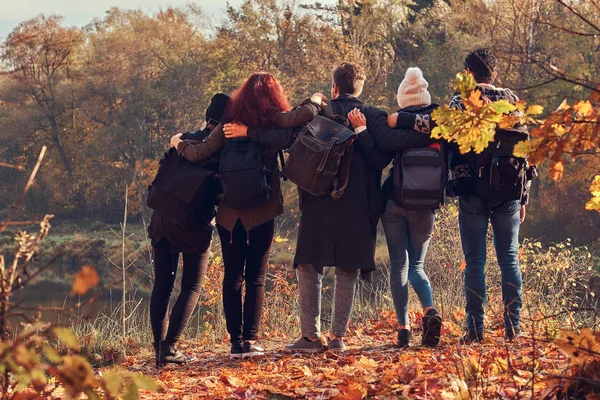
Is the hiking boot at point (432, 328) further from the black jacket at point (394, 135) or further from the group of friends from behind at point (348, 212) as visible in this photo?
the black jacket at point (394, 135)

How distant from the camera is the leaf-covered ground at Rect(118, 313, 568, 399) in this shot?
3430 mm

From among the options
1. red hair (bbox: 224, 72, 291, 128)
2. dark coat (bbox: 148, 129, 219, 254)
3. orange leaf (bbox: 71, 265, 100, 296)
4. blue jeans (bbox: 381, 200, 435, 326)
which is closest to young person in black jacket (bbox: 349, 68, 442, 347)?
blue jeans (bbox: 381, 200, 435, 326)

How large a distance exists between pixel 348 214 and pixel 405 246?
1.29 feet

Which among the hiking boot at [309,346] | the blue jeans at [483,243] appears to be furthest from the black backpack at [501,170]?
the hiking boot at [309,346]

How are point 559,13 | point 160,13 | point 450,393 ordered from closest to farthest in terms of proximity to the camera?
point 450,393 → point 559,13 → point 160,13

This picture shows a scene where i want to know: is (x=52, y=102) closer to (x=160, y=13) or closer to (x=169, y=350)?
(x=160, y=13)

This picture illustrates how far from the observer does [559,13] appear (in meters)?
25.0

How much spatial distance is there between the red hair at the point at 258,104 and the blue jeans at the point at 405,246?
868 mm

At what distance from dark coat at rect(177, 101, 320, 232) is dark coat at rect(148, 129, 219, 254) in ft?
0.33

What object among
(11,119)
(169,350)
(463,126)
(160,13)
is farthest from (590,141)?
(160,13)

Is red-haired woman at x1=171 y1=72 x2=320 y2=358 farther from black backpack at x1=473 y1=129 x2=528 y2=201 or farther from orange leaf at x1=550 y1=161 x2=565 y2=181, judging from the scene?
orange leaf at x1=550 y1=161 x2=565 y2=181

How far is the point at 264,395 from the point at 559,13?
23247 mm

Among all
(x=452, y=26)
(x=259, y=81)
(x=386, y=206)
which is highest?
(x=452, y=26)

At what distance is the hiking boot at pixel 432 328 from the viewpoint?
5082mm
